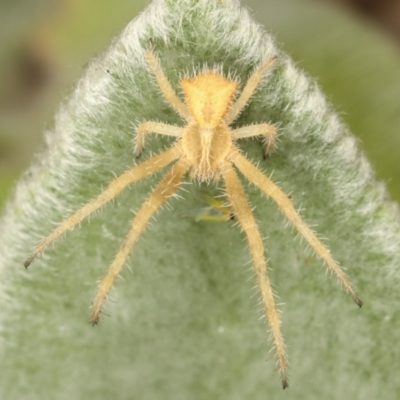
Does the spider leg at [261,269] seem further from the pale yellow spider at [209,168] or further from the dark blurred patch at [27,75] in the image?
the dark blurred patch at [27,75]

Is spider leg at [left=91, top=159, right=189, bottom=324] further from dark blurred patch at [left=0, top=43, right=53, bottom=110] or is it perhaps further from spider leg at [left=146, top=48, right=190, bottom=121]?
dark blurred patch at [left=0, top=43, right=53, bottom=110]

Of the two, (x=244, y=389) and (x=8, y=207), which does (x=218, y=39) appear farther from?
(x=244, y=389)

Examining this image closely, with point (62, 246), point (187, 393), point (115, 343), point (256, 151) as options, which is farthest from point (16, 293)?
point (256, 151)

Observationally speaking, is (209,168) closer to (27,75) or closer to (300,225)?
(300,225)

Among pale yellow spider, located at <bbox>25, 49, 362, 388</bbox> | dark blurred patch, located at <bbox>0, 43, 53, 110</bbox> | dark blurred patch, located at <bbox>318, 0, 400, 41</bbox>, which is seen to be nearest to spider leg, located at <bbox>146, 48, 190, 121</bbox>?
pale yellow spider, located at <bbox>25, 49, 362, 388</bbox>

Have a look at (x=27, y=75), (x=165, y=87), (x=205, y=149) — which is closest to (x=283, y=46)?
(x=205, y=149)

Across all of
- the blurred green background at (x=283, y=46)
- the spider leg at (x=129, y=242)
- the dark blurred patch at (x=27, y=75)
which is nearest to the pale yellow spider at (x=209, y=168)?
the spider leg at (x=129, y=242)
